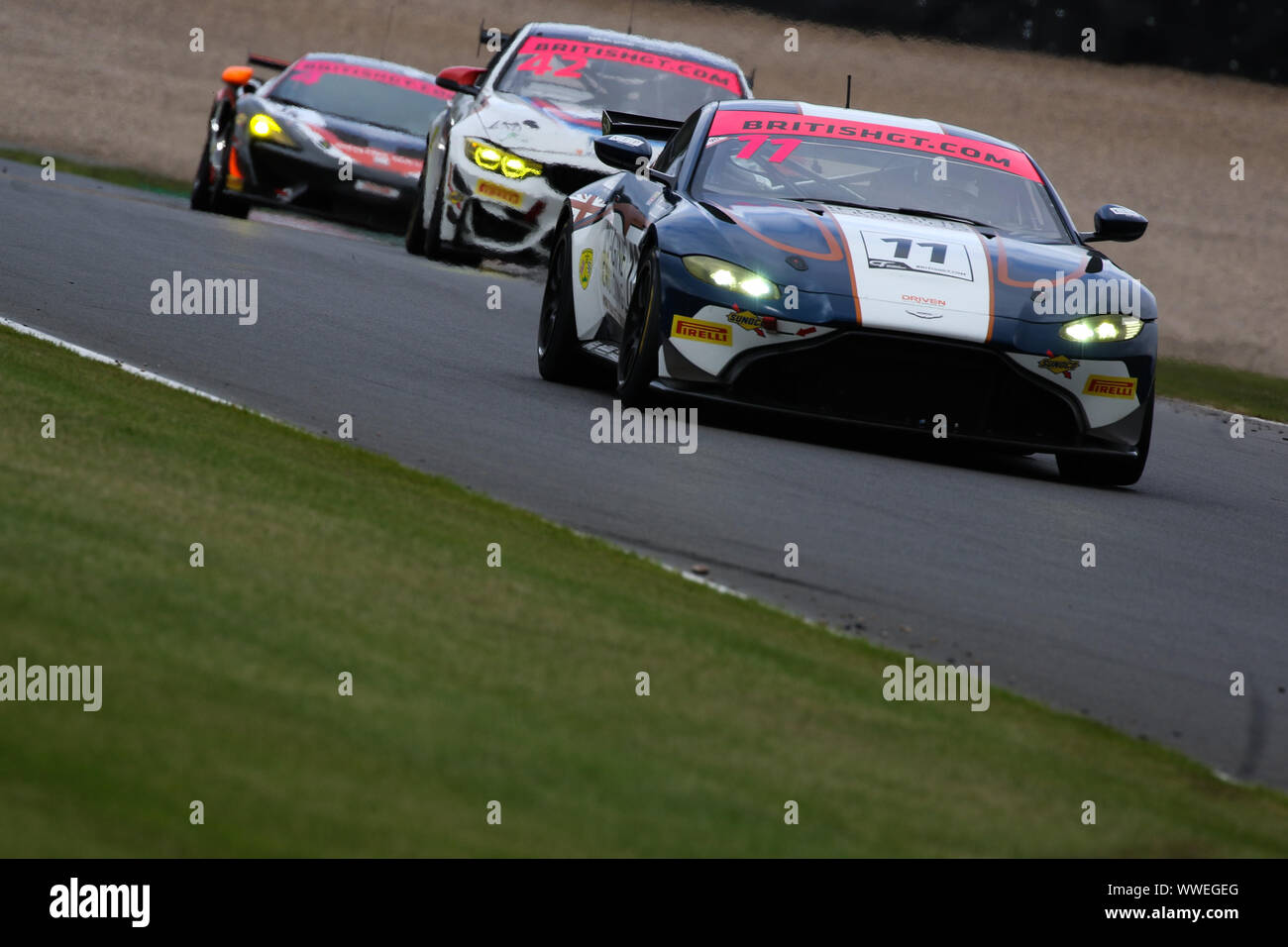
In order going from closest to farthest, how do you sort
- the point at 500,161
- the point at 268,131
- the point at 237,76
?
the point at 500,161 → the point at 268,131 → the point at 237,76

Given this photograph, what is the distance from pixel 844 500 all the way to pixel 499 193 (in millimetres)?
8066

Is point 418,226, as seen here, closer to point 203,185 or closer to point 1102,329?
point 203,185

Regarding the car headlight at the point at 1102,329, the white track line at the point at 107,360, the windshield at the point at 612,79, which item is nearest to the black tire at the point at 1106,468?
the car headlight at the point at 1102,329

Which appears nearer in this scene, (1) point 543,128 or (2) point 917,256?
(2) point 917,256

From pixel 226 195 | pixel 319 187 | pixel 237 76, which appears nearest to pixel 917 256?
pixel 319 187

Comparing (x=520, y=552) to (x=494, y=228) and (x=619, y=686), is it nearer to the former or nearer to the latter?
(x=619, y=686)

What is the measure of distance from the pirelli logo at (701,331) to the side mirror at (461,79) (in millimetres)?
7940

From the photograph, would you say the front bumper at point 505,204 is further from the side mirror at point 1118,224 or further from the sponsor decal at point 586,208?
the side mirror at point 1118,224

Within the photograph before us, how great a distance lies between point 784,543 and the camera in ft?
24.1

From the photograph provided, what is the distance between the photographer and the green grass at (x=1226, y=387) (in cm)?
1619

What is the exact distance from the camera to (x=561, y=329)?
10891 millimetres
